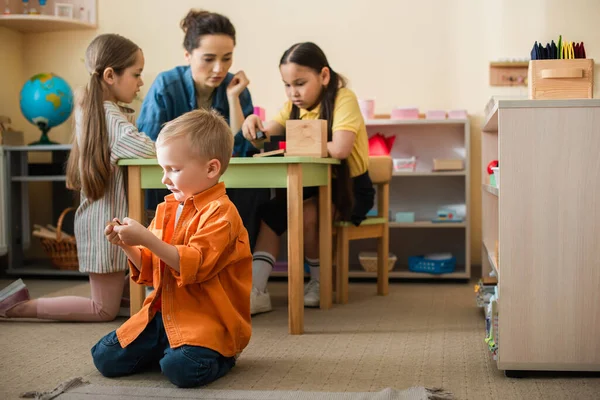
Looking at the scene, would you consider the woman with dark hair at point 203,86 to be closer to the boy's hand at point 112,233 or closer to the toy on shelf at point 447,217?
the toy on shelf at point 447,217

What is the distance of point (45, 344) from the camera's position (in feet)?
7.47

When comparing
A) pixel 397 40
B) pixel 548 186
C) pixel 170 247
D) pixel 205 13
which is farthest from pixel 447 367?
pixel 397 40

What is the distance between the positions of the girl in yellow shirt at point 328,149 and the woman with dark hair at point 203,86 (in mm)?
130

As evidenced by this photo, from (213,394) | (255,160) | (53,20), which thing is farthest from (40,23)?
(213,394)

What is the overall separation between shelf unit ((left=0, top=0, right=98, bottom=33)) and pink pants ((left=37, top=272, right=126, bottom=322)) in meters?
2.07

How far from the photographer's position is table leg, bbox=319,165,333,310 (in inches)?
109

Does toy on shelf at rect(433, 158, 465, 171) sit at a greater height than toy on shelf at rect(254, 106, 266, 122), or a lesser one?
lesser

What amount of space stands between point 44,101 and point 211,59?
1.40 meters

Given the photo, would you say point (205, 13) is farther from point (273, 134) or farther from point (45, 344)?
point (45, 344)

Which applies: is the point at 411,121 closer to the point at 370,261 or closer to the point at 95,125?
the point at 370,261

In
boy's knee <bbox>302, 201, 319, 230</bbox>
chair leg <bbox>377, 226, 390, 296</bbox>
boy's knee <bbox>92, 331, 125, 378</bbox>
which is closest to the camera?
boy's knee <bbox>92, 331, 125, 378</bbox>

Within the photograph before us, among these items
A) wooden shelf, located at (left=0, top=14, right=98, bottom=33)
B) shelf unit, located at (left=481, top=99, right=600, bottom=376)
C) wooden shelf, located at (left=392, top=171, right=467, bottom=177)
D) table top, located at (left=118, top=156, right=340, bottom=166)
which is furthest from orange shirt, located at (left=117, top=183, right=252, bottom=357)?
wooden shelf, located at (left=0, top=14, right=98, bottom=33)

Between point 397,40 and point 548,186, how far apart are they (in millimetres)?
2309

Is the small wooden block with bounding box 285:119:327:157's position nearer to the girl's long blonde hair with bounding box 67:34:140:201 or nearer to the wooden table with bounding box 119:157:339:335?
the wooden table with bounding box 119:157:339:335
